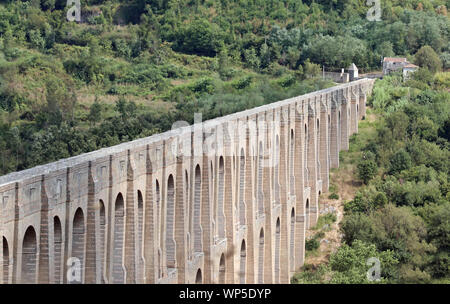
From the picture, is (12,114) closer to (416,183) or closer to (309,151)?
(309,151)

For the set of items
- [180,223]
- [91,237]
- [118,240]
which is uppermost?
[180,223]

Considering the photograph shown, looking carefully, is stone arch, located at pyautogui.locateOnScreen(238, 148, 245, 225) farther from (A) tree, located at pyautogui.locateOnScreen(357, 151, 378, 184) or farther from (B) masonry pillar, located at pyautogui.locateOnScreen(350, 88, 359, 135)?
(B) masonry pillar, located at pyautogui.locateOnScreen(350, 88, 359, 135)

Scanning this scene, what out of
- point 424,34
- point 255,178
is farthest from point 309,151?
point 424,34

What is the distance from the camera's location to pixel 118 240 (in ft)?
69.8

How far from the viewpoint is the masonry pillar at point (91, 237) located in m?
18.9

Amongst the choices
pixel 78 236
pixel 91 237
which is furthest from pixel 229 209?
pixel 78 236

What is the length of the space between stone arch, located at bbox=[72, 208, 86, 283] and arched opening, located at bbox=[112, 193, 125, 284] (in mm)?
2119

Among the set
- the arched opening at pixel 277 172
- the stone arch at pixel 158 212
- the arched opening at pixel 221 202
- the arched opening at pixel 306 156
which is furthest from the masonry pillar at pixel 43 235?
the arched opening at pixel 306 156

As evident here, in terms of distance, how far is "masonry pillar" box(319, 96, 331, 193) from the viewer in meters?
44.6

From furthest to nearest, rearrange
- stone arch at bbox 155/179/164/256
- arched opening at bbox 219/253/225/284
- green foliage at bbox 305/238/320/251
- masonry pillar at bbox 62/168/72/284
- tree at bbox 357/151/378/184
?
tree at bbox 357/151/378/184 < green foliage at bbox 305/238/320/251 < arched opening at bbox 219/253/225/284 < stone arch at bbox 155/179/164/256 < masonry pillar at bbox 62/168/72/284

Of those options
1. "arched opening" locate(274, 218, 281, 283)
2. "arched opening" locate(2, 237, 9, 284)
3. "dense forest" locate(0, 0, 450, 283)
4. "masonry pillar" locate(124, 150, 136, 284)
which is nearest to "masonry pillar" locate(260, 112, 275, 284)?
"arched opening" locate(274, 218, 281, 283)

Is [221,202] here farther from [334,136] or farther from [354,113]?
[354,113]

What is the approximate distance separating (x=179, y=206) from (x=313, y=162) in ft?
63.8

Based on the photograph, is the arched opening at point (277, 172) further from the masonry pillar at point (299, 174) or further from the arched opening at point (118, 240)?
the arched opening at point (118, 240)
